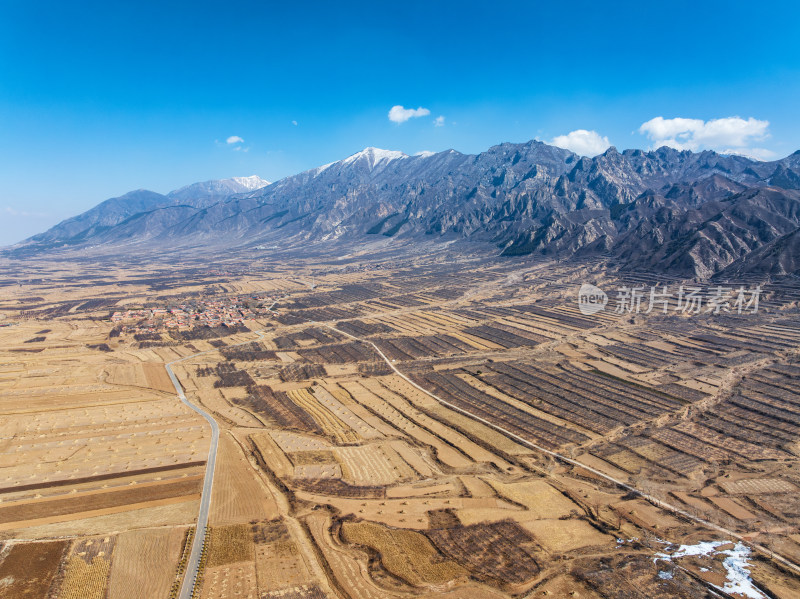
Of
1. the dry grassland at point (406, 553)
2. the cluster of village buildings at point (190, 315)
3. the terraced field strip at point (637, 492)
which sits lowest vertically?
the terraced field strip at point (637, 492)

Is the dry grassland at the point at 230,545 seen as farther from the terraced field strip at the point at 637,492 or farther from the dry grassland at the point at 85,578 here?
the terraced field strip at the point at 637,492

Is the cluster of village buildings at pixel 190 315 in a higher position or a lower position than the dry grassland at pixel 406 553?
higher

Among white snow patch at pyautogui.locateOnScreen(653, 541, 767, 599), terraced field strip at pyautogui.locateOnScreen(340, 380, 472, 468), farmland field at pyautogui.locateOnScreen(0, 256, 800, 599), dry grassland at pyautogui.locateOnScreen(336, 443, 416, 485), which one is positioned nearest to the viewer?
white snow patch at pyautogui.locateOnScreen(653, 541, 767, 599)

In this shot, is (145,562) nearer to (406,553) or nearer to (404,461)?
(406,553)

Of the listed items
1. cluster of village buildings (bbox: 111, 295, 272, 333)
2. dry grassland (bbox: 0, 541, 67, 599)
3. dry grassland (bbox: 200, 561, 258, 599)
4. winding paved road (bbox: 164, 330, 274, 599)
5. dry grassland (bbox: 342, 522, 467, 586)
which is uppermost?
cluster of village buildings (bbox: 111, 295, 272, 333)

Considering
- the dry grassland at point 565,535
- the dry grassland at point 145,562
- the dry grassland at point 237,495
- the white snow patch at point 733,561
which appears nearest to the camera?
the white snow patch at point 733,561

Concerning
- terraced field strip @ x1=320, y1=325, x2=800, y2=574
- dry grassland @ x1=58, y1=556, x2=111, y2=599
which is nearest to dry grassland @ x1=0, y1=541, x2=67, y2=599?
dry grassland @ x1=58, y1=556, x2=111, y2=599

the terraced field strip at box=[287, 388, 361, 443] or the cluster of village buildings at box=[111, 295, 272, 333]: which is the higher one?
the cluster of village buildings at box=[111, 295, 272, 333]

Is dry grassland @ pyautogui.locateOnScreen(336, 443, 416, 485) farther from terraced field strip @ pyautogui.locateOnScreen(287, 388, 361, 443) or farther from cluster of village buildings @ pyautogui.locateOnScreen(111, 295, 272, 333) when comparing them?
cluster of village buildings @ pyautogui.locateOnScreen(111, 295, 272, 333)

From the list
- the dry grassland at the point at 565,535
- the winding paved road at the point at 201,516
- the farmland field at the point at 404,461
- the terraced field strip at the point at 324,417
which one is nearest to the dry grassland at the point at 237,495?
the farmland field at the point at 404,461

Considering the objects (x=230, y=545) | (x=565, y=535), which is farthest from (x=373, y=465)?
(x=565, y=535)
